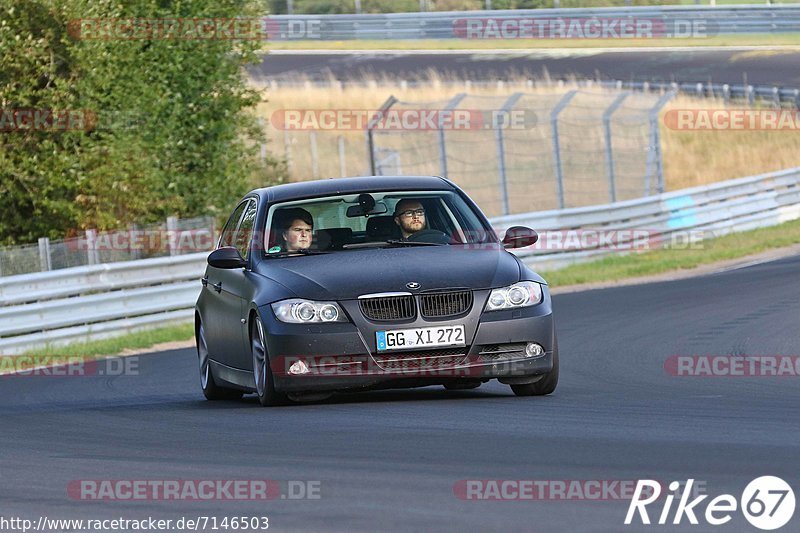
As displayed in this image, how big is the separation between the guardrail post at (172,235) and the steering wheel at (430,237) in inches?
479

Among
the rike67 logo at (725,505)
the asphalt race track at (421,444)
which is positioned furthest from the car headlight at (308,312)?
the rike67 logo at (725,505)

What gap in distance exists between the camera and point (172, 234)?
22.9 metres

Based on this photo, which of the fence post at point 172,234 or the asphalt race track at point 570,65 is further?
the asphalt race track at point 570,65

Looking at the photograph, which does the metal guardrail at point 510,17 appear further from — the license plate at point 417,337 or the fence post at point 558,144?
the license plate at point 417,337

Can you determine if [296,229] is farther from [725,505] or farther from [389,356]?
[725,505]

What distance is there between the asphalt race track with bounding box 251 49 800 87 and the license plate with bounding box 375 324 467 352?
3967 cm

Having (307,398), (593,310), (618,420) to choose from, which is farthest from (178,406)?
(593,310)

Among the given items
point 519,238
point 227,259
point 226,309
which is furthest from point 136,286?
point 519,238

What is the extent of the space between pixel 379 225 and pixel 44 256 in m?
10.7

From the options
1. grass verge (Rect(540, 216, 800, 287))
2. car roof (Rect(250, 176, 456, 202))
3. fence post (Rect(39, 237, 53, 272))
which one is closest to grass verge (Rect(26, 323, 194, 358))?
fence post (Rect(39, 237, 53, 272))

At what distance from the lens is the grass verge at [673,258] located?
82.6 feet

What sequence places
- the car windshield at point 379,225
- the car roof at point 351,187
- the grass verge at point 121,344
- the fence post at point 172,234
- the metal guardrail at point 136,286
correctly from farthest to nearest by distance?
the fence post at point 172,234, the metal guardrail at point 136,286, the grass verge at point 121,344, the car roof at point 351,187, the car windshield at point 379,225

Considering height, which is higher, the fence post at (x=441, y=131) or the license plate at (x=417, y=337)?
the license plate at (x=417, y=337)

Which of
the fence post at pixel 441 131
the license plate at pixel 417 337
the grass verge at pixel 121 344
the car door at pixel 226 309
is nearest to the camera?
the license plate at pixel 417 337
